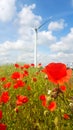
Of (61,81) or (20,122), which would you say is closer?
(61,81)

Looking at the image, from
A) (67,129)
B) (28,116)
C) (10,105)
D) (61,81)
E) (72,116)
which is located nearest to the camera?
(61,81)

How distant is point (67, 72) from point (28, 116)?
10.2ft

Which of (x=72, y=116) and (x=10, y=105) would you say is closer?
(x=72, y=116)

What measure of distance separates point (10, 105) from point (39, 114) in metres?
0.67

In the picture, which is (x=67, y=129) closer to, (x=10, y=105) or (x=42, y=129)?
(x=42, y=129)

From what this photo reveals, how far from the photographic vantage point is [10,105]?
6.11m

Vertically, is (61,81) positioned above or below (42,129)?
above

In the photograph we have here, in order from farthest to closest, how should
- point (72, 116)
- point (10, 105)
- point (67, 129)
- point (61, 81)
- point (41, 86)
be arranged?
point (41, 86)
point (10, 105)
point (72, 116)
point (67, 129)
point (61, 81)

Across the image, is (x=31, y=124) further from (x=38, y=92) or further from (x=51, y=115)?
(x=38, y=92)

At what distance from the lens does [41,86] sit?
27.9 feet

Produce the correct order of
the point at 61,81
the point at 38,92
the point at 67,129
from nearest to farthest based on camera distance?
the point at 61,81 < the point at 67,129 < the point at 38,92

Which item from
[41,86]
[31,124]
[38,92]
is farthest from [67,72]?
[41,86]

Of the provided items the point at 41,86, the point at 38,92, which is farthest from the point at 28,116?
the point at 41,86

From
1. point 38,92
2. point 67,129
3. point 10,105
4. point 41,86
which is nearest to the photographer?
point 67,129
